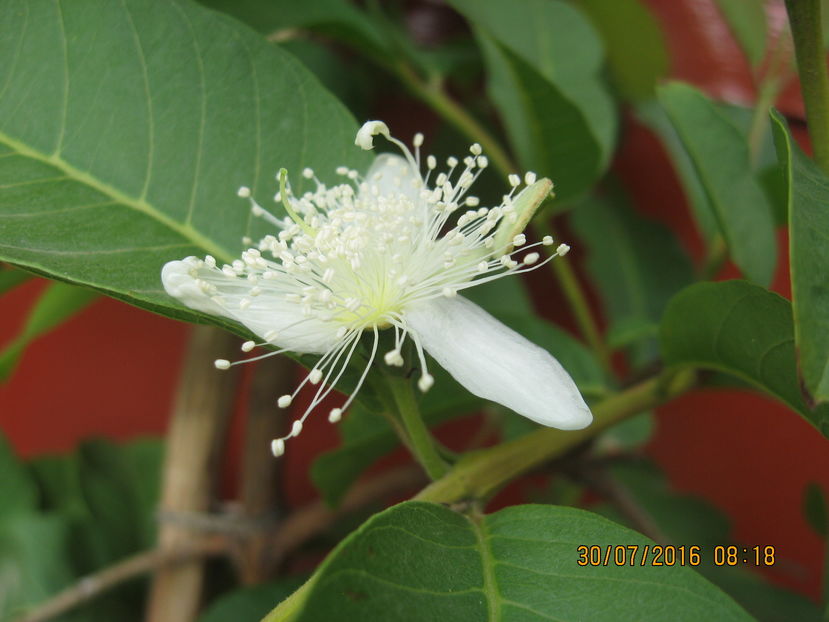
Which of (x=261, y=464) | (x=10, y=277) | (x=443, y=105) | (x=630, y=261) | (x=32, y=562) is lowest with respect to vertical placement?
(x=32, y=562)

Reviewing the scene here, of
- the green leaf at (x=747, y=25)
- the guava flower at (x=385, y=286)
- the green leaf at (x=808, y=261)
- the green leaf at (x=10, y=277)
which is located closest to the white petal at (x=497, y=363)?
the guava flower at (x=385, y=286)

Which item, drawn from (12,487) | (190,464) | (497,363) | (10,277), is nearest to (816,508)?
(497,363)

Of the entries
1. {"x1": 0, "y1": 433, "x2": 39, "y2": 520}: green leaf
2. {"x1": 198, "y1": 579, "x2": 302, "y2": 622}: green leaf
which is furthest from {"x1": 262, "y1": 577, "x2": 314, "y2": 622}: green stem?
{"x1": 0, "y1": 433, "x2": 39, "y2": 520}: green leaf

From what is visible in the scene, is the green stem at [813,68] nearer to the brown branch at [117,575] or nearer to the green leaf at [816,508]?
the green leaf at [816,508]

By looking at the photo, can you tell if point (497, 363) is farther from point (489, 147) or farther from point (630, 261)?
point (630, 261)

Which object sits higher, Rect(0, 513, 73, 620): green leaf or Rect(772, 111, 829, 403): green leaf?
Rect(772, 111, 829, 403): green leaf

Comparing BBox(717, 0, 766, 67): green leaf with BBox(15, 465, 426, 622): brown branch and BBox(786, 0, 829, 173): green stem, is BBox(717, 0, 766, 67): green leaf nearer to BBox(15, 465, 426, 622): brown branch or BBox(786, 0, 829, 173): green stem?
BBox(786, 0, 829, 173): green stem

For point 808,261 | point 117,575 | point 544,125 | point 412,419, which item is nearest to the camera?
point 808,261
